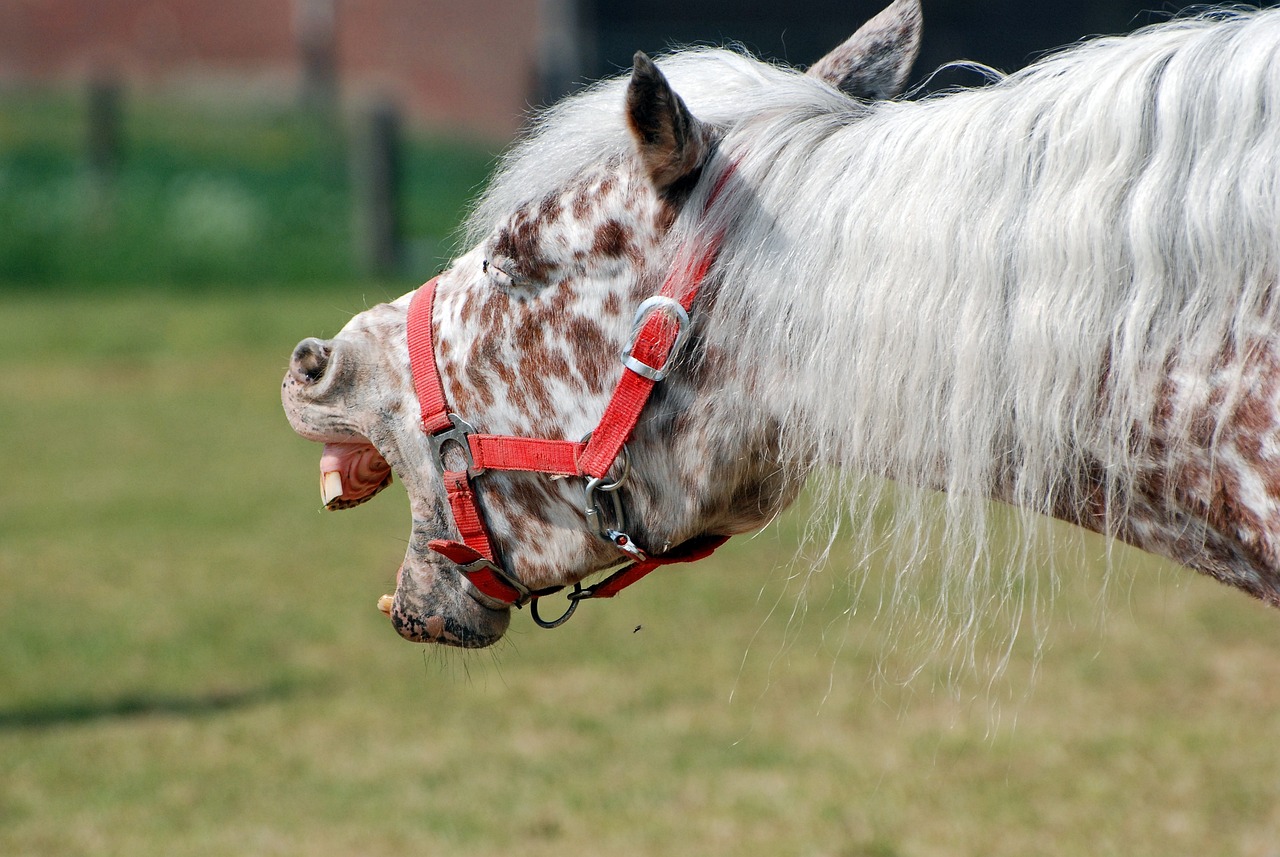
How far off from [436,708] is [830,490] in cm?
289

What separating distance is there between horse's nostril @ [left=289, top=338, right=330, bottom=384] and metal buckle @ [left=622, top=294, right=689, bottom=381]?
540 mm

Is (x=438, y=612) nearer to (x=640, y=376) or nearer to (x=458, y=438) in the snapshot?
(x=458, y=438)

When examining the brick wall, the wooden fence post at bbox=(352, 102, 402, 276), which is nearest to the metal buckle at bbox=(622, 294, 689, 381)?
the wooden fence post at bbox=(352, 102, 402, 276)

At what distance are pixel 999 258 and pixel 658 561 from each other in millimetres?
721

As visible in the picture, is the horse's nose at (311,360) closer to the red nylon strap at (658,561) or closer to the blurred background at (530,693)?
the blurred background at (530,693)

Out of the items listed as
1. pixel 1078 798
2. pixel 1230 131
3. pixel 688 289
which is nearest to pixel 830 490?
pixel 688 289

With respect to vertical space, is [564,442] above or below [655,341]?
below

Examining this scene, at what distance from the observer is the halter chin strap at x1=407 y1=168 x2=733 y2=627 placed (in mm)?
1792

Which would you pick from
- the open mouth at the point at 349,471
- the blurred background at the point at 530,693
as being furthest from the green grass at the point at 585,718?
the open mouth at the point at 349,471

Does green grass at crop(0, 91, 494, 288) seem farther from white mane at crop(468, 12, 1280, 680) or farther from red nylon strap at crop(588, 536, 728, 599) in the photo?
white mane at crop(468, 12, 1280, 680)

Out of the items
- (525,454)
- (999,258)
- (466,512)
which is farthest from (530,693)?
(999,258)

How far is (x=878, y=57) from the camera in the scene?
211cm

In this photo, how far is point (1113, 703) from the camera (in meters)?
4.30

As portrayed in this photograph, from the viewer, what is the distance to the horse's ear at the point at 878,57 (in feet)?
6.91
